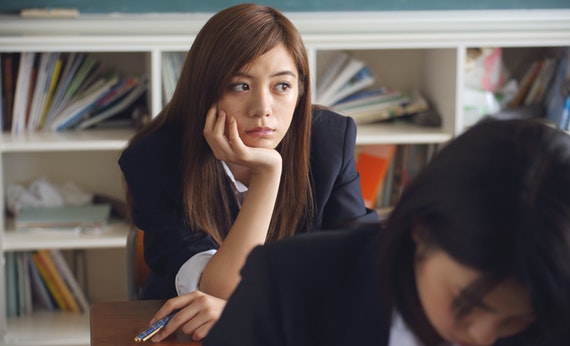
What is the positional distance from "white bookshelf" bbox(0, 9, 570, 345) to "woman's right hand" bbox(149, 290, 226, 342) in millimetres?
1408

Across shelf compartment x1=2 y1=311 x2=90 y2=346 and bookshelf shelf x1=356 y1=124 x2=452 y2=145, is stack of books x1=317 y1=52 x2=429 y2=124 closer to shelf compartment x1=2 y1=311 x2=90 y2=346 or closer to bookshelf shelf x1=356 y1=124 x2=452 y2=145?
bookshelf shelf x1=356 y1=124 x2=452 y2=145

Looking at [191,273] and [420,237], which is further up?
[420,237]

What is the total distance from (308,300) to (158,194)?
842 millimetres

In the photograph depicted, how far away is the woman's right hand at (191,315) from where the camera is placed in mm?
1336

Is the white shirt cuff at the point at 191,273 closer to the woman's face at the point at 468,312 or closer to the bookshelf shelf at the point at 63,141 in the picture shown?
the woman's face at the point at 468,312

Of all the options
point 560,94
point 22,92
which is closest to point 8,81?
point 22,92

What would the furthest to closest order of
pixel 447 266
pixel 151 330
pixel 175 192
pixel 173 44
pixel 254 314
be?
pixel 173 44, pixel 175 192, pixel 151 330, pixel 254 314, pixel 447 266

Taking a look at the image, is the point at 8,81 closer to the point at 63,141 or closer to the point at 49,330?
the point at 63,141

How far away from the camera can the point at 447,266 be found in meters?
0.84

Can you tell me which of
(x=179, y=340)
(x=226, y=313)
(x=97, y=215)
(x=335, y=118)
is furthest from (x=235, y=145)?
(x=97, y=215)

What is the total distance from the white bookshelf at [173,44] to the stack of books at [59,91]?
0.06 meters

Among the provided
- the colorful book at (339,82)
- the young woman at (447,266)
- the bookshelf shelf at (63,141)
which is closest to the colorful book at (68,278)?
the bookshelf shelf at (63,141)

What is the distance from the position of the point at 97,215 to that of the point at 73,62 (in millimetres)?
502

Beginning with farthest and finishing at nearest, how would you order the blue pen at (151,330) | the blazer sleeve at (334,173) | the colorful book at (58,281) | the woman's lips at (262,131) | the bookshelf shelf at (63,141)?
the colorful book at (58,281)
the bookshelf shelf at (63,141)
the blazer sleeve at (334,173)
the woman's lips at (262,131)
the blue pen at (151,330)
